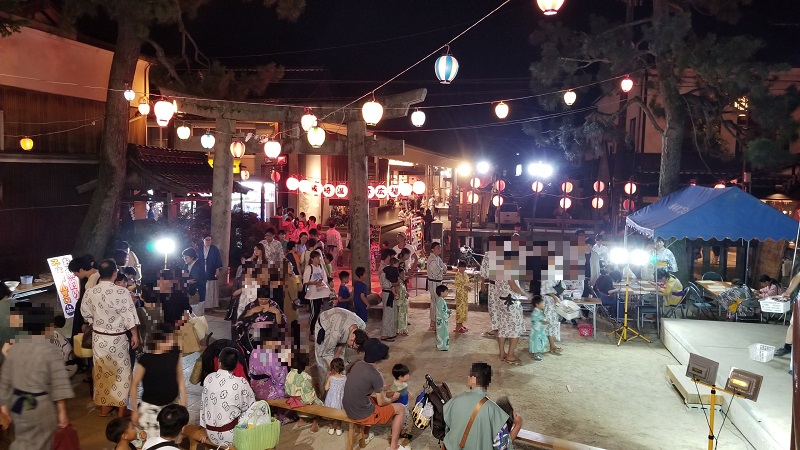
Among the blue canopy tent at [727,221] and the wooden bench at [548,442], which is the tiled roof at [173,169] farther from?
the wooden bench at [548,442]

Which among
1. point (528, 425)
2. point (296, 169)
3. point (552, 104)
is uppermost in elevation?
point (552, 104)

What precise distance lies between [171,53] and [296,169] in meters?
6.09

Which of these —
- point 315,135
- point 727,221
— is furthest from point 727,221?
point 315,135

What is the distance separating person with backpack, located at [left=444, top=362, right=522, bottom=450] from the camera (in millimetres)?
5277

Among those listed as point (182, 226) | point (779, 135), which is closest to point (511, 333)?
point (182, 226)

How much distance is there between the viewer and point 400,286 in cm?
1130

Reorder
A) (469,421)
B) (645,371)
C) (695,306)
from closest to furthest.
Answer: (469,421)
(645,371)
(695,306)

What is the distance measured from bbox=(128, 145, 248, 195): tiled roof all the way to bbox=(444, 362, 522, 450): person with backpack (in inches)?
485

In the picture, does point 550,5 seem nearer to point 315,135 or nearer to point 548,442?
point 315,135

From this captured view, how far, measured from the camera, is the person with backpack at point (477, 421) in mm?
5277

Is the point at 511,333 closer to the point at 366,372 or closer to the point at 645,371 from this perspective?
the point at 645,371

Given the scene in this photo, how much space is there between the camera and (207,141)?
15414 millimetres

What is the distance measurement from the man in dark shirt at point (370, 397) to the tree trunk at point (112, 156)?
10.1 meters

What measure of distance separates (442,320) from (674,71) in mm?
11191
